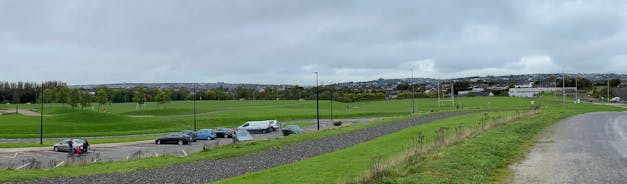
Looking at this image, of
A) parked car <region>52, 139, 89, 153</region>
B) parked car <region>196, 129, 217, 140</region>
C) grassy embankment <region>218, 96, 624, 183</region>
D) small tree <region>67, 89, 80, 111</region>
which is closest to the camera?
grassy embankment <region>218, 96, 624, 183</region>

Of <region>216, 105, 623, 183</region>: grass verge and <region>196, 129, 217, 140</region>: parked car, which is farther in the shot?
<region>196, 129, 217, 140</region>: parked car

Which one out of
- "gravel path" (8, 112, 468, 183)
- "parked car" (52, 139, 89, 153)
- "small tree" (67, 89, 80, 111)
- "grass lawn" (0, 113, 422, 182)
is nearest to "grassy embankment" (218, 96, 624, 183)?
"gravel path" (8, 112, 468, 183)

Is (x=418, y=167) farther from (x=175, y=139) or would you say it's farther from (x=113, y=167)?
(x=175, y=139)

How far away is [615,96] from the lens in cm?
15762

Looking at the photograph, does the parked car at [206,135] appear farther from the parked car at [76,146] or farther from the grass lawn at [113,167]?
the grass lawn at [113,167]

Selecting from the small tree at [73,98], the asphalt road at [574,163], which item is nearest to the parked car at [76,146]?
the asphalt road at [574,163]

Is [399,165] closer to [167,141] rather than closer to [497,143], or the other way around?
[497,143]

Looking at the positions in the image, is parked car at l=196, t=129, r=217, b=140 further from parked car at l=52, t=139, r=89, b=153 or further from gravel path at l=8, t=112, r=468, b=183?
gravel path at l=8, t=112, r=468, b=183

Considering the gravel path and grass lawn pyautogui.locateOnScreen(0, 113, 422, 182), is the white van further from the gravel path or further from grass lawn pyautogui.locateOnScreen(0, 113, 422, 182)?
the gravel path

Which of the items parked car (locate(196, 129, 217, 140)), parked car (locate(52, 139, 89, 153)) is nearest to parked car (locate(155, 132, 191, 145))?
parked car (locate(196, 129, 217, 140))

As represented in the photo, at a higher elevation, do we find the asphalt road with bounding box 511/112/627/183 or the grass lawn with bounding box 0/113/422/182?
the asphalt road with bounding box 511/112/627/183

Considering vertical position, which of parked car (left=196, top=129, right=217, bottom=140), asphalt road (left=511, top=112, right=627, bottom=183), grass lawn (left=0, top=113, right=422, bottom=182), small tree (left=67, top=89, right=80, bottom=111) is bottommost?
parked car (left=196, top=129, right=217, bottom=140)

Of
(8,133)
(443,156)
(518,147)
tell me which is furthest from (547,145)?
(8,133)

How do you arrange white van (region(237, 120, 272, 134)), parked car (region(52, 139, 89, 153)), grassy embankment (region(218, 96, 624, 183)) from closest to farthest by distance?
grassy embankment (region(218, 96, 624, 183)), parked car (region(52, 139, 89, 153)), white van (region(237, 120, 272, 134))
